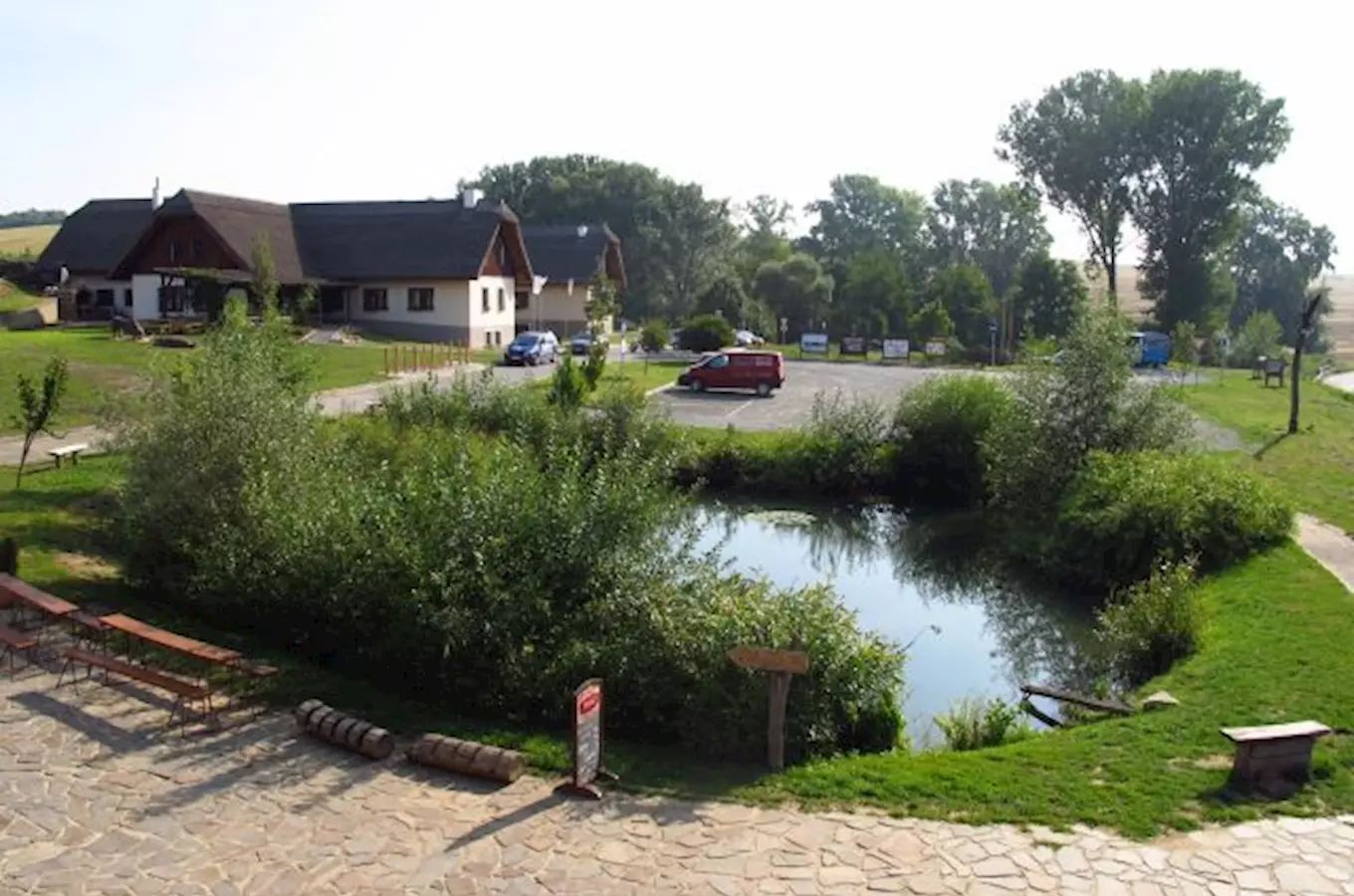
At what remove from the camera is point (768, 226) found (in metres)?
105

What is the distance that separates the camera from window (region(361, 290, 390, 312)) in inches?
2127

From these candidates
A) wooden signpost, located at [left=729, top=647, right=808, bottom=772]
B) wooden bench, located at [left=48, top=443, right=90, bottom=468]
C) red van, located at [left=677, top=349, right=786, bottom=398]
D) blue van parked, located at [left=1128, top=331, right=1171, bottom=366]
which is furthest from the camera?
blue van parked, located at [left=1128, top=331, right=1171, bottom=366]

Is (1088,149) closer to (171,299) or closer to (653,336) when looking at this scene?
(653,336)

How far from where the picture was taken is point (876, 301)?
6500 centimetres

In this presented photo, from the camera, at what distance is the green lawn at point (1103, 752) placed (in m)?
9.28

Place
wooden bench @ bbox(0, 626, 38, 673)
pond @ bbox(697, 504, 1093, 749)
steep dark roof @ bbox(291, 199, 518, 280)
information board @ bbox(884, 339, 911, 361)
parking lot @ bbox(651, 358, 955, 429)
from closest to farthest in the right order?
wooden bench @ bbox(0, 626, 38, 673)
pond @ bbox(697, 504, 1093, 749)
parking lot @ bbox(651, 358, 955, 429)
steep dark roof @ bbox(291, 199, 518, 280)
information board @ bbox(884, 339, 911, 361)

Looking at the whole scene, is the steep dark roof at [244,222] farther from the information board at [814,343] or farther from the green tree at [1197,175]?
the green tree at [1197,175]

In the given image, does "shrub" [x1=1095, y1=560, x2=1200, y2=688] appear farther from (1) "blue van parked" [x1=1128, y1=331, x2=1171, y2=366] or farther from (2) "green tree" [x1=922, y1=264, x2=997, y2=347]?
(2) "green tree" [x1=922, y1=264, x2=997, y2=347]

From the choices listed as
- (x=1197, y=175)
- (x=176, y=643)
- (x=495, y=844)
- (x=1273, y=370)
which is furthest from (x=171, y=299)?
(x=1197, y=175)

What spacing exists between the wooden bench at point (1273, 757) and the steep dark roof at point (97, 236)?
5551 centimetres

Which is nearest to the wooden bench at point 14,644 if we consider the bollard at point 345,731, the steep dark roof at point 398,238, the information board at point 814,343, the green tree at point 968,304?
the bollard at point 345,731

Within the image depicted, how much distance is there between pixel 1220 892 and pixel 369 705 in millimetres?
7488

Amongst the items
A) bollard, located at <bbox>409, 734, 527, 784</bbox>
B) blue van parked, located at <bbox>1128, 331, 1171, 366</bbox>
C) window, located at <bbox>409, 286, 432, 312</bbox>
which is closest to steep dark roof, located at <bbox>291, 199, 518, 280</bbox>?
Answer: window, located at <bbox>409, 286, 432, 312</bbox>

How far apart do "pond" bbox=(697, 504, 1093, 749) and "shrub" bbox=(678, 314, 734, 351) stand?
27814mm
